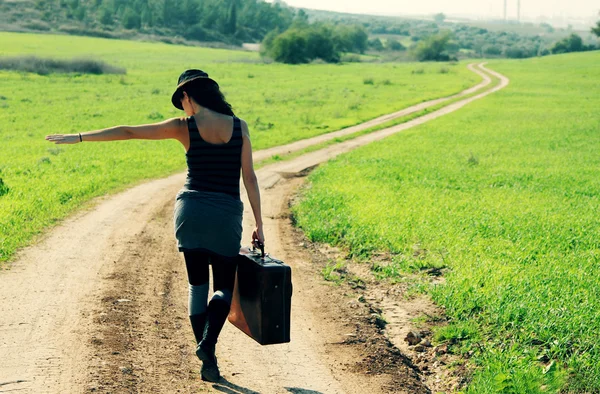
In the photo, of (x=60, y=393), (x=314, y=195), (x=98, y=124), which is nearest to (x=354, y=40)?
(x=98, y=124)

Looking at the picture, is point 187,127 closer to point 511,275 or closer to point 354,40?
point 511,275

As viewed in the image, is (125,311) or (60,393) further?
(125,311)

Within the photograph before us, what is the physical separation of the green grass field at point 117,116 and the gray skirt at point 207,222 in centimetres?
535

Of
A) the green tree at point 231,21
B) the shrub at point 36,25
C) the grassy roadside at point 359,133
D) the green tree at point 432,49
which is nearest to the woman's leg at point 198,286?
the grassy roadside at point 359,133

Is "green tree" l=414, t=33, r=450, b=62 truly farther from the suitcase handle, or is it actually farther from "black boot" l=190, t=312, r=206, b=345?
"black boot" l=190, t=312, r=206, b=345

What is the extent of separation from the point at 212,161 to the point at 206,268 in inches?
35.3

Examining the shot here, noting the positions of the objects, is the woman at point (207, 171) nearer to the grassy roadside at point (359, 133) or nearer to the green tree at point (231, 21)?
the grassy roadside at point (359, 133)

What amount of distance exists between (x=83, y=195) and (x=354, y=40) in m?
161

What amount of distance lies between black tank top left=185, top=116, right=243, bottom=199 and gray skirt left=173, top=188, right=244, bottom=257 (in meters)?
0.07

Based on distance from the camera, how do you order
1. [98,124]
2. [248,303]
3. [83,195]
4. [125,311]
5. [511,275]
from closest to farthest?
[248,303] < [125,311] < [511,275] < [83,195] < [98,124]

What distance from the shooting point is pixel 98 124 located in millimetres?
29719

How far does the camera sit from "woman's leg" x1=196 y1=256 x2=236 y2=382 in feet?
19.9

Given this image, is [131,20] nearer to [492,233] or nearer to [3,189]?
[3,189]

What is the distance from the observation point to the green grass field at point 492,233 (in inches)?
274
